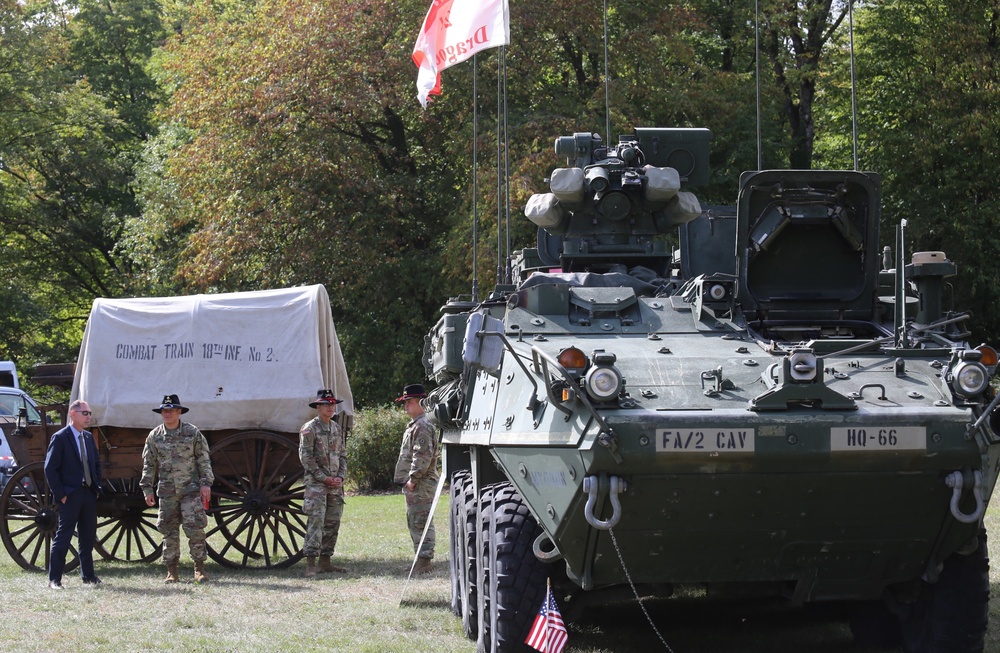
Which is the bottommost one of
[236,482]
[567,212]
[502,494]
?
[236,482]

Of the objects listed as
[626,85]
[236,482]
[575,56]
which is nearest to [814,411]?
[236,482]

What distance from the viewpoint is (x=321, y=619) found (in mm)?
9594

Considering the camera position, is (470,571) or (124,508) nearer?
(470,571)

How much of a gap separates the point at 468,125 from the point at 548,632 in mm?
17138

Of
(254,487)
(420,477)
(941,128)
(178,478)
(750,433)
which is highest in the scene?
(941,128)

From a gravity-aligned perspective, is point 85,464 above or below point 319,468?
above

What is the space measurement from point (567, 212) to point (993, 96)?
16.2 metres

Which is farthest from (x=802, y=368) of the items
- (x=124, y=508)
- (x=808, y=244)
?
(x=124, y=508)

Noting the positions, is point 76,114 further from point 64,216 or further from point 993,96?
point 993,96

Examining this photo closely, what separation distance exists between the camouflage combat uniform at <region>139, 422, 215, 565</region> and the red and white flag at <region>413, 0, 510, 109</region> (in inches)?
176

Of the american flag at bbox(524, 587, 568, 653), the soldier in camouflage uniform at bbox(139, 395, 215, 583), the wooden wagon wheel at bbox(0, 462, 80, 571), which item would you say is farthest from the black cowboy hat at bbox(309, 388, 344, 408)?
the american flag at bbox(524, 587, 568, 653)

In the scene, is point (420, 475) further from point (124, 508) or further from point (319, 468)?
point (124, 508)

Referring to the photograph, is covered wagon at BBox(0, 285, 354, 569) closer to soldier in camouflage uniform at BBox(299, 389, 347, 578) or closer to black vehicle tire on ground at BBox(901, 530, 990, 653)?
soldier in camouflage uniform at BBox(299, 389, 347, 578)

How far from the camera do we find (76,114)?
32375 mm
